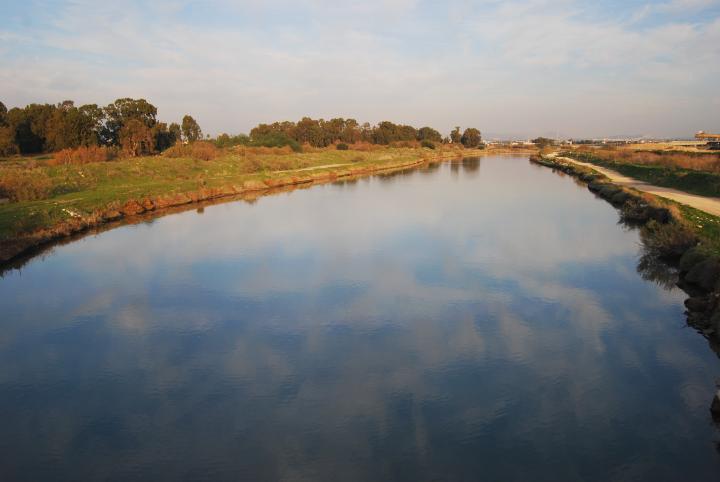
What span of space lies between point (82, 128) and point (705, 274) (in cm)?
5478

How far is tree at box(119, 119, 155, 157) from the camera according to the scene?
2087 inches

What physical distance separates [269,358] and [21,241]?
1336cm

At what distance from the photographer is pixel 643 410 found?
7.90 meters

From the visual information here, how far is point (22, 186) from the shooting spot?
942 inches

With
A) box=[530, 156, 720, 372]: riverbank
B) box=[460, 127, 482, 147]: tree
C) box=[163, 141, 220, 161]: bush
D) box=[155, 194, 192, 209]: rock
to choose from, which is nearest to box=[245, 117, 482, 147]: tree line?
box=[460, 127, 482, 147]: tree

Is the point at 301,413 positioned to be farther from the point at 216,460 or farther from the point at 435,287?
the point at 435,287

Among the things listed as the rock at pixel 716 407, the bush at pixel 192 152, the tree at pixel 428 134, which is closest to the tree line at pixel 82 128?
the bush at pixel 192 152

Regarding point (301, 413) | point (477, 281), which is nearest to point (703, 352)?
point (477, 281)

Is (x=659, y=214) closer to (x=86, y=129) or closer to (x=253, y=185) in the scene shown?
(x=253, y=185)

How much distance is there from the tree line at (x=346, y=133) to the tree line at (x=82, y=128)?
23.2 metres

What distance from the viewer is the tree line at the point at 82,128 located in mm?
50281

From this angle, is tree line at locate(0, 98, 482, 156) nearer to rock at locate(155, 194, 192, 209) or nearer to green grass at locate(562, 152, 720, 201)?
rock at locate(155, 194, 192, 209)

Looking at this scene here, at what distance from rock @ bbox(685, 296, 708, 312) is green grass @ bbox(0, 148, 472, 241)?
20.9 m

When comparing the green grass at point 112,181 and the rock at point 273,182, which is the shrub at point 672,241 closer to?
the green grass at point 112,181
